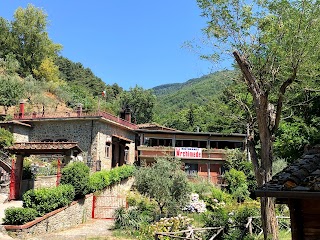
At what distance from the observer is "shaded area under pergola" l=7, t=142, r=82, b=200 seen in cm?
1989

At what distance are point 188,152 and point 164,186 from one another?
14.0 m

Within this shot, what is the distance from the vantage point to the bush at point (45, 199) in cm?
1584

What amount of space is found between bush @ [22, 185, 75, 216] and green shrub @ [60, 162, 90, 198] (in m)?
1.13

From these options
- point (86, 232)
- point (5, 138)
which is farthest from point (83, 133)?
point (86, 232)

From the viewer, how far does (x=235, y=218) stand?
15.1 m

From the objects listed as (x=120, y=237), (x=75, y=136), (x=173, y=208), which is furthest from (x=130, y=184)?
(x=120, y=237)

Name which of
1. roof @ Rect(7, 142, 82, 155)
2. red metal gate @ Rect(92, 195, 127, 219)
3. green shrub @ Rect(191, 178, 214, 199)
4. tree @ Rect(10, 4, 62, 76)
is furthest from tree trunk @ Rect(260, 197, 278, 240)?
tree @ Rect(10, 4, 62, 76)

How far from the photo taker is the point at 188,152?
32906 millimetres

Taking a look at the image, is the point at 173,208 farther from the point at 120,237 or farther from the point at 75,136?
the point at 75,136

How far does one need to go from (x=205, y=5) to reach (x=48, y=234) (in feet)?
37.0

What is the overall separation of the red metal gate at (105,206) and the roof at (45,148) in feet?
10.6

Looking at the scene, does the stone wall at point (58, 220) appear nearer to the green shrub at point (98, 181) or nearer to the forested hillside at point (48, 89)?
the green shrub at point (98, 181)

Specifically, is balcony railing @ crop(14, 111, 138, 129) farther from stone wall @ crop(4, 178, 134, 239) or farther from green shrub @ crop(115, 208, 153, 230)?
green shrub @ crop(115, 208, 153, 230)

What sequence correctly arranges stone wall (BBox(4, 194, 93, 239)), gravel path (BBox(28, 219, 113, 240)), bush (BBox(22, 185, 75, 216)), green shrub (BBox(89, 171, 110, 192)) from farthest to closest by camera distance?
green shrub (BBox(89, 171, 110, 192)), bush (BBox(22, 185, 75, 216)), gravel path (BBox(28, 219, 113, 240)), stone wall (BBox(4, 194, 93, 239))
